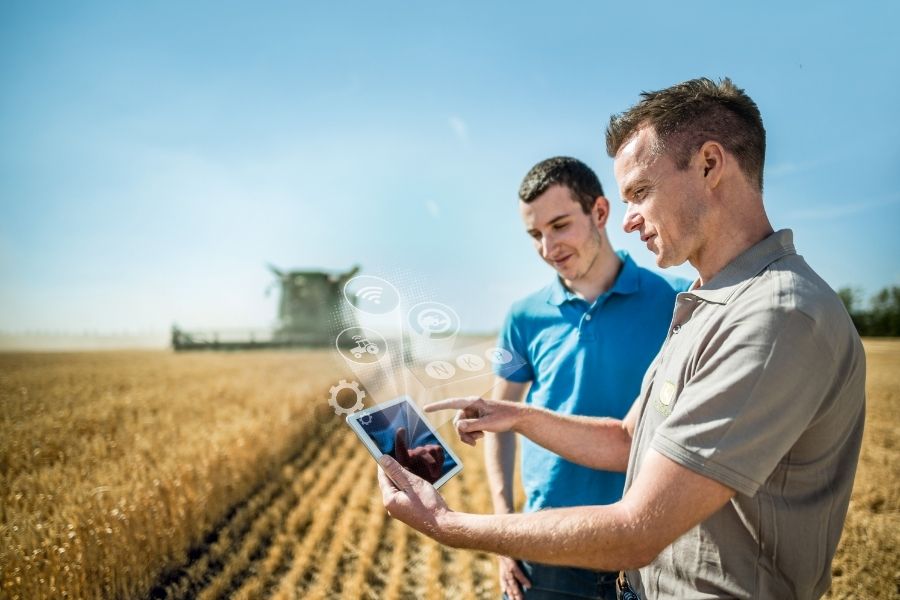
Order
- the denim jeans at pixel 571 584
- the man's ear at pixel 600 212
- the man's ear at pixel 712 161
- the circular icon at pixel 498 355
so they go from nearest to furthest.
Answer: the man's ear at pixel 712 161 → the denim jeans at pixel 571 584 → the circular icon at pixel 498 355 → the man's ear at pixel 600 212

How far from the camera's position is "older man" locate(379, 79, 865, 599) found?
1224 mm

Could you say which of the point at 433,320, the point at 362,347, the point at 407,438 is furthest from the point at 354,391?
the point at 433,320

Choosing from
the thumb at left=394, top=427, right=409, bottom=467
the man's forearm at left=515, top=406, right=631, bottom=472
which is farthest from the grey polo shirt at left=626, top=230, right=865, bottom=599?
the thumb at left=394, top=427, right=409, bottom=467

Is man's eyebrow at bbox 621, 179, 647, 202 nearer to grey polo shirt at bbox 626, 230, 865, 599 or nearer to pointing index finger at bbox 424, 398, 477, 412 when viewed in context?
grey polo shirt at bbox 626, 230, 865, 599

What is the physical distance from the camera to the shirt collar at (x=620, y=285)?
2.75m

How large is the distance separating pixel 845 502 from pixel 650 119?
134 centimetres

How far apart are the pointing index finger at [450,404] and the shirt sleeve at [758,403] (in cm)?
115

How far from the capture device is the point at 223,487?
617cm

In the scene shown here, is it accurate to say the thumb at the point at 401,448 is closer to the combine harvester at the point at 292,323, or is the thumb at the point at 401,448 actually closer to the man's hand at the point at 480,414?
the man's hand at the point at 480,414

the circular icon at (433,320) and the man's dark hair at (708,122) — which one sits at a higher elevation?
the man's dark hair at (708,122)

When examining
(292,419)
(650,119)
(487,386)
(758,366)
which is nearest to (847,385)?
(758,366)

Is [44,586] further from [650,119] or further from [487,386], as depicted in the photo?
[650,119]

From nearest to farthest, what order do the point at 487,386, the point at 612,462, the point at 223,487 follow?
the point at 612,462, the point at 487,386, the point at 223,487

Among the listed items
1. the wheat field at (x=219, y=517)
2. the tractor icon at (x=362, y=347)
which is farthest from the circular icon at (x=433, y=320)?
the wheat field at (x=219, y=517)
